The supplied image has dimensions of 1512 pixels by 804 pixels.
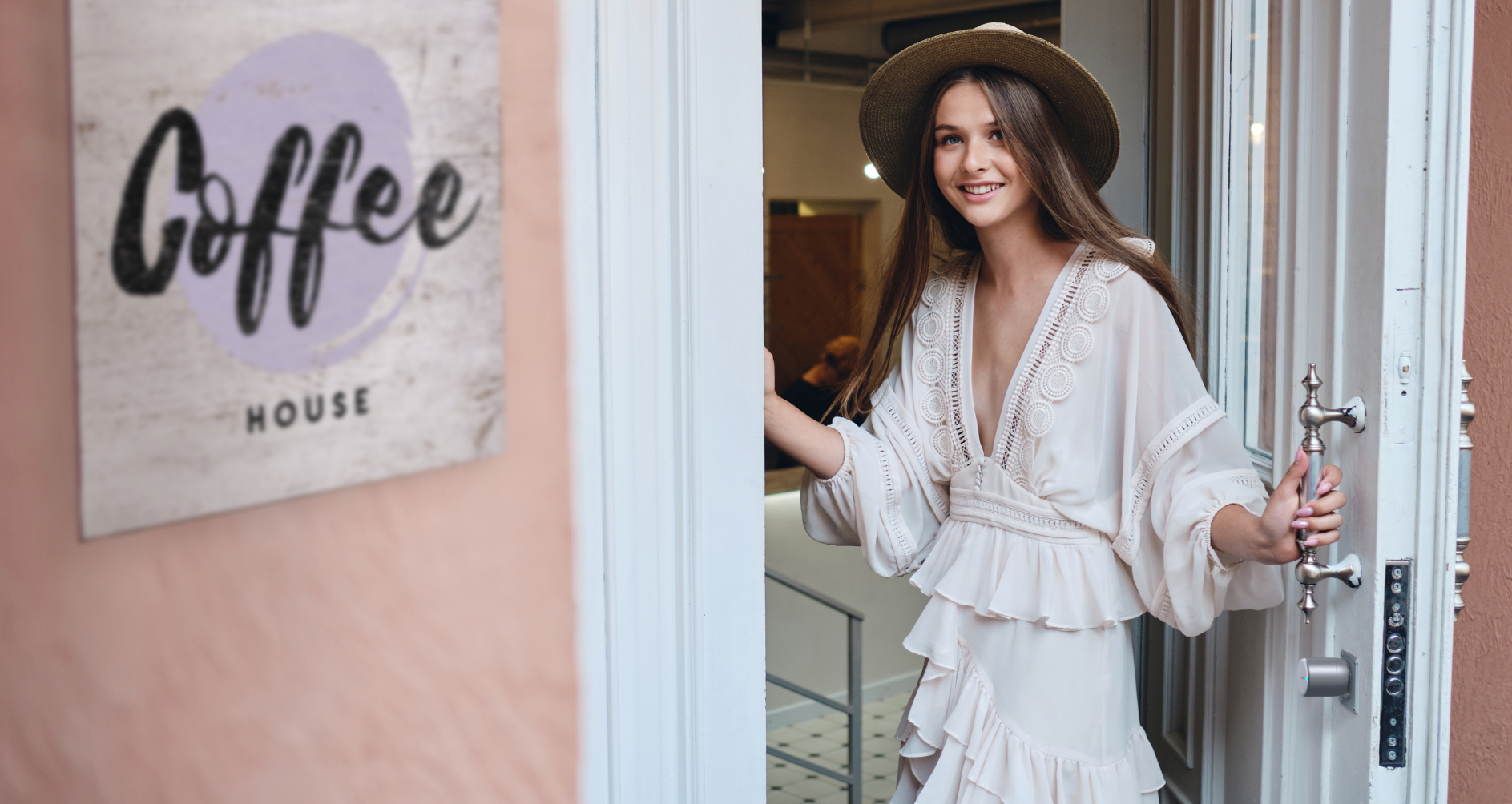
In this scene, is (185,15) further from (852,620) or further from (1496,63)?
(852,620)

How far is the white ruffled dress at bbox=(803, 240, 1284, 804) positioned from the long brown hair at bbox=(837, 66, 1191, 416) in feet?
0.12

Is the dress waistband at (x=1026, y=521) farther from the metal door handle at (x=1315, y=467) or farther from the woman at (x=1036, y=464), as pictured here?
the metal door handle at (x=1315, y=467)

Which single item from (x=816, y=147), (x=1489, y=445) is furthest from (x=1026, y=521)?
(x=816, y=147)

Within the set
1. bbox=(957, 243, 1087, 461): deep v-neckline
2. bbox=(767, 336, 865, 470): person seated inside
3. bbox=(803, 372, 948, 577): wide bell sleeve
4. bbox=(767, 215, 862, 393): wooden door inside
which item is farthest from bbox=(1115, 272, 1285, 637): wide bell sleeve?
bbox=(767, 215, 862, 393): wooden door inside

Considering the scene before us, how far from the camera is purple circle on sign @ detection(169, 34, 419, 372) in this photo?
1.81 ft

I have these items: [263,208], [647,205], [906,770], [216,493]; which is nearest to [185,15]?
[263,208]

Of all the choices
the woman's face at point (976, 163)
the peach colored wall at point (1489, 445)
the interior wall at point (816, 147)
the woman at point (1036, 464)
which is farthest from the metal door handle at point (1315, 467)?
the interior wall at point (816, 147)

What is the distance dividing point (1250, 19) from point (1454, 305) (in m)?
0.72

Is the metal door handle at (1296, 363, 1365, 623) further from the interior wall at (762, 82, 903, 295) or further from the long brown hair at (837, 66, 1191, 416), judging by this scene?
the interior wall at (762, 82, 903, 295)

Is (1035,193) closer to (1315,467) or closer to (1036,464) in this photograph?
(1036,464)

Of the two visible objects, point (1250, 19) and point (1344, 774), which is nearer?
point (1344, 774)

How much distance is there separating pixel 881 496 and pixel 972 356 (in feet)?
0.90

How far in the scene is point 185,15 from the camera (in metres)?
0.53

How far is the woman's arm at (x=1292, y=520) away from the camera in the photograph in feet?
4.29
